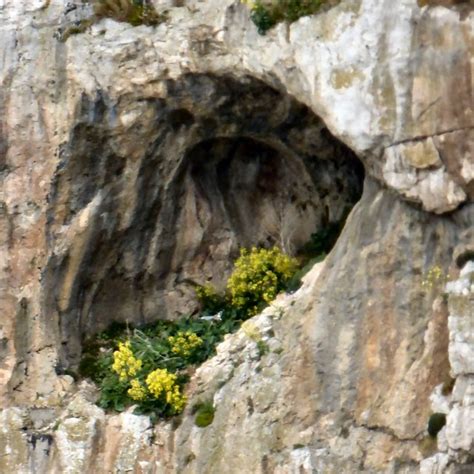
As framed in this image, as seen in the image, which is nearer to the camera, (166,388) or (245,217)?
(166,388)

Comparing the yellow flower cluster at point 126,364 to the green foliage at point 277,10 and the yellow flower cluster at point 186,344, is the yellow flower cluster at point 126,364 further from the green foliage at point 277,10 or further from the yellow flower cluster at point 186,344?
the green foliage at point 277,10

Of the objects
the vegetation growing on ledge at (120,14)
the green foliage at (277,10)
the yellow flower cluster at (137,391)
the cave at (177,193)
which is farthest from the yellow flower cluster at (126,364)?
the green foliage at (277,10)

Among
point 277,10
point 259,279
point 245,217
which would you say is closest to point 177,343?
point 259,279

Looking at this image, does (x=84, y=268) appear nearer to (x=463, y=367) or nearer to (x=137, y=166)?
(x=137, y=166)

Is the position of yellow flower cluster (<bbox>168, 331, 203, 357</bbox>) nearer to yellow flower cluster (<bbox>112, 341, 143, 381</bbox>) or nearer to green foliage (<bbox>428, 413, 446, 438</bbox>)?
yellow flower cluster (<bbox>112, 341, 143, 381</bbox>)

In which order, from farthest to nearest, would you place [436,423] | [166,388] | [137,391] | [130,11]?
[130,11] → [137,391] → [166,388] → [436,423]

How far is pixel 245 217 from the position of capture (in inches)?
688

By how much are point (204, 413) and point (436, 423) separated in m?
3.84

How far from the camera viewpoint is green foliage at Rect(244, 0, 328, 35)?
12.7 metres

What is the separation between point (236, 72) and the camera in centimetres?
1426

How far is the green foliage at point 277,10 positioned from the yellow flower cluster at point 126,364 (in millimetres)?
5879

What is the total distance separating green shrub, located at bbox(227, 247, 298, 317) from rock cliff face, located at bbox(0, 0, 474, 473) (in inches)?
43.0

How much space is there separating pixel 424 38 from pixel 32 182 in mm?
7659

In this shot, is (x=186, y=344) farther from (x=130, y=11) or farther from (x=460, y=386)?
(x=130, y=11)
